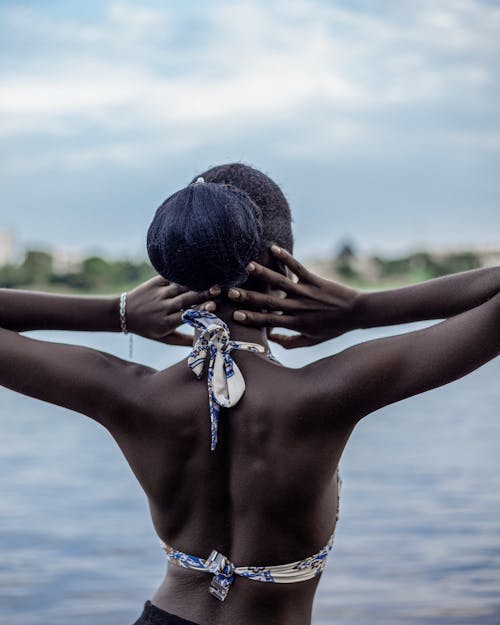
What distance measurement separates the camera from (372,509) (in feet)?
24.5

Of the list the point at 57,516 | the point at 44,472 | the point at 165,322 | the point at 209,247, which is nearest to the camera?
the point at 209,247

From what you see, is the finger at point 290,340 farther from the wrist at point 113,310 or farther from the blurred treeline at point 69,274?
the blurred treeline at point 69,274

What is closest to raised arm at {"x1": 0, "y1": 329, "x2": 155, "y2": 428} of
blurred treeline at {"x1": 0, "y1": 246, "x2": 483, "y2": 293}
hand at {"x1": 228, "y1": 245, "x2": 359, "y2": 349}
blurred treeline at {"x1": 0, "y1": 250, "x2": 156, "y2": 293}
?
hand at {"x1": 228, "y1": 245, "x2": 359, "y2": 349}

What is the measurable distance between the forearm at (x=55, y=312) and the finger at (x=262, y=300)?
0.34 m

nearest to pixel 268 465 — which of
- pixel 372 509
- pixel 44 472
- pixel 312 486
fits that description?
pixel 312 486

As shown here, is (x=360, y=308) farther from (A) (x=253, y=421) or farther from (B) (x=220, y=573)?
(B) (x=220, y=573)

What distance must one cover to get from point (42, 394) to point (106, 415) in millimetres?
114

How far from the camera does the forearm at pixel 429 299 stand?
1.87 m

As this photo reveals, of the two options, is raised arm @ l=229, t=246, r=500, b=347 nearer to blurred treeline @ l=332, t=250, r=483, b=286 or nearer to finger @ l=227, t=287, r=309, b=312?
finger @ l=227, t=287, r=309, b=312

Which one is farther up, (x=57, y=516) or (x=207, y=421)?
(x=57, y=516)

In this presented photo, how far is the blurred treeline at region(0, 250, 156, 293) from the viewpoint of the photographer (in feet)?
102

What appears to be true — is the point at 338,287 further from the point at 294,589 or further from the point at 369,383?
the point at 294,589

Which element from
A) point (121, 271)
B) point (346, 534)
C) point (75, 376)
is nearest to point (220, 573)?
point (75, 376)

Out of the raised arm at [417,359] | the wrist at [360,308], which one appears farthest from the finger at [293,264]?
the raised arm at [417,359]
